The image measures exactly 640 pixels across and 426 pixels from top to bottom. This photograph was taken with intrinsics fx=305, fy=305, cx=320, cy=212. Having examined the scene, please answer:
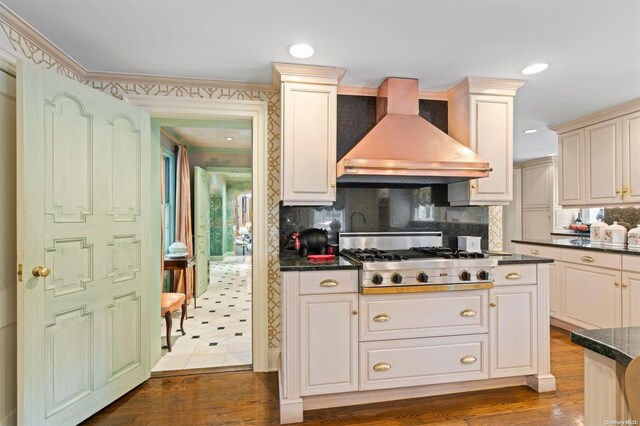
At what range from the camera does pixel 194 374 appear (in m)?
2.52

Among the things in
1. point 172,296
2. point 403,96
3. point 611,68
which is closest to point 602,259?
point 611,68

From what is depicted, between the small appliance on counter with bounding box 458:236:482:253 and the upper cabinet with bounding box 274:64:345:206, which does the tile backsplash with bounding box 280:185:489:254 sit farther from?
the upper cabinet with bounding box 274:64:345:206

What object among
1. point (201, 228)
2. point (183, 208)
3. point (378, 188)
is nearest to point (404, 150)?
point (378, 188)

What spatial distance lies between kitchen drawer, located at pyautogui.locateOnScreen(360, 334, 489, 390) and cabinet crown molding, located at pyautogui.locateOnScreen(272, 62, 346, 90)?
6.31ft

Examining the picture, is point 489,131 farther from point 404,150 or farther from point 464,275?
point 464,275

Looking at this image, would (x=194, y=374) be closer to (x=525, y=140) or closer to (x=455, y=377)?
(x=455, y=377)

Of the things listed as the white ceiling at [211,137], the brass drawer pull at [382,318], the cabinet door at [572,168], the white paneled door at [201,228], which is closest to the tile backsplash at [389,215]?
the brass drawer pull at [382,318]

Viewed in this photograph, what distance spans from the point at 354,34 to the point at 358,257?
147 centimetres

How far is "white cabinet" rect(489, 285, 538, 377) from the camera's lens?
86.2 inches

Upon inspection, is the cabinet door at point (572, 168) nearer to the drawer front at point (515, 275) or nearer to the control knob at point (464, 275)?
the drawer front at point (515, 275)

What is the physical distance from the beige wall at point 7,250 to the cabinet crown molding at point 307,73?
1606mm

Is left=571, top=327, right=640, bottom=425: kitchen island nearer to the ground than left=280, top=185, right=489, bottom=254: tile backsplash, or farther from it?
nearer to the ground

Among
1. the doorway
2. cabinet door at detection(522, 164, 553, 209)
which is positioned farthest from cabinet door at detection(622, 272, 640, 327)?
cabinet door at detection(522, 164, 553, 209)

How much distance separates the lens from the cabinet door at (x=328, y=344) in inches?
77.3
